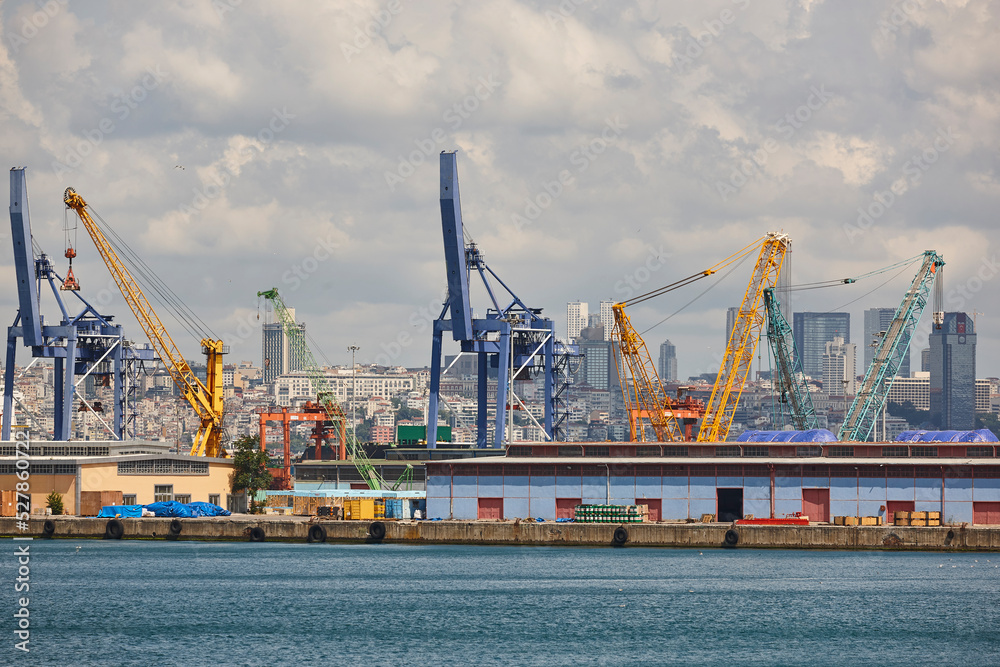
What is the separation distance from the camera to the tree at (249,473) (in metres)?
129

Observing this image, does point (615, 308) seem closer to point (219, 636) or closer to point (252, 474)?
point (252, 474)

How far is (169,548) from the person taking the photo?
95.0 metres

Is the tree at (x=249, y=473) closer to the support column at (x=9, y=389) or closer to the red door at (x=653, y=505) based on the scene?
the support column at (x=9, y=389)

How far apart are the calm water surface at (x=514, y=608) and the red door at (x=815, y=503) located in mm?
6135

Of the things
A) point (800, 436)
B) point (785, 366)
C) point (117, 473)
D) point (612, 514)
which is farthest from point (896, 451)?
point (117, 473)

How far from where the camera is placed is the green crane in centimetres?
12912

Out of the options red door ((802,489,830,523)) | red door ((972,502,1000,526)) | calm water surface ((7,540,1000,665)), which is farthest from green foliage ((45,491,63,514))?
red door ((972,502,1000,526))

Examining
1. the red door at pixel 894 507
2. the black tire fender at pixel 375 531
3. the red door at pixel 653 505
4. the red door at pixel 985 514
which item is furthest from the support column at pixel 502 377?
the red door at pixel 985 514

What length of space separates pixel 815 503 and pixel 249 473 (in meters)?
59.6

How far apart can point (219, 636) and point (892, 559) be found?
43940 millimetres

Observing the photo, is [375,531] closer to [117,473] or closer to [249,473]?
[117,473]

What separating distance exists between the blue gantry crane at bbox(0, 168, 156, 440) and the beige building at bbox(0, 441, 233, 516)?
51.8 ft

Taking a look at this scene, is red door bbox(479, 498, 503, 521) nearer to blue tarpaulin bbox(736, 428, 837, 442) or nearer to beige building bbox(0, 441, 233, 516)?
blue tarpaulin bbox(736, 428, 837, 442)

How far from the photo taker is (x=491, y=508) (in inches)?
3888
